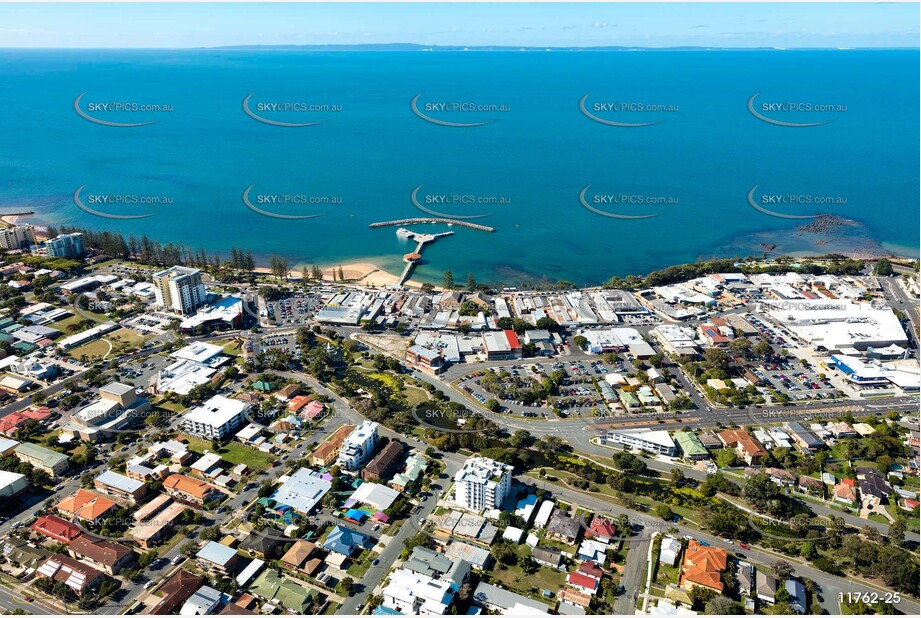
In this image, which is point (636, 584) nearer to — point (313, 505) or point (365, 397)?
→ point (313, 505)

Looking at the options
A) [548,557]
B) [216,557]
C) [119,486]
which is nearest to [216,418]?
[119,486]

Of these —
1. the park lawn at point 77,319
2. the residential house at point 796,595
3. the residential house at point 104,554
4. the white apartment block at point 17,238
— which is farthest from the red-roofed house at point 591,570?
the white apartment block at point 17,238

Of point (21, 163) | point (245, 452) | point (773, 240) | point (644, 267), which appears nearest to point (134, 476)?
point (245, 452)

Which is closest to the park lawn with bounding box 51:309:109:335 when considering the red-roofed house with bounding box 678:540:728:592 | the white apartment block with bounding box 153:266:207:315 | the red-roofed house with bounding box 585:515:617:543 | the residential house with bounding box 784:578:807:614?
the white apartment block with bounding box 153:266:207:315

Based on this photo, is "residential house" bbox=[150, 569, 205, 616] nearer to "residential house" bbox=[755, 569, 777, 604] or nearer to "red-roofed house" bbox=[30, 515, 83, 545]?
"red-roofed house" bbox=[30, 515, 83, 545]

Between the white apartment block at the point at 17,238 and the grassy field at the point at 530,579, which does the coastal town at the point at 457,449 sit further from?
the white apartment block at the point at 17,238

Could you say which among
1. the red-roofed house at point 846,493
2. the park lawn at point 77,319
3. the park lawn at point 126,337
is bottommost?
the red-roofed house at point 846,493
